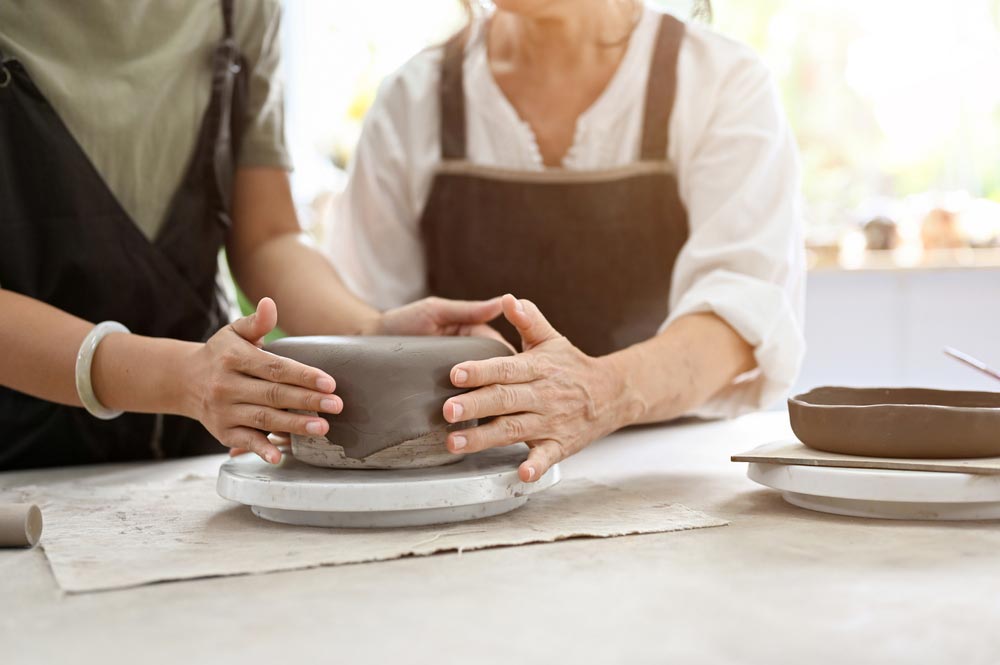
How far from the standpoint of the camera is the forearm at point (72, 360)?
3.71ft

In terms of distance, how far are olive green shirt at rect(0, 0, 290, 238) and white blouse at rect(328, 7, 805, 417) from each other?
0.27m

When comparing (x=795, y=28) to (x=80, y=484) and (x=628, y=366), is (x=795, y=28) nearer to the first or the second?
(x=628, y=366)

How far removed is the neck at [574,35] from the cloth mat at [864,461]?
887 millimetres

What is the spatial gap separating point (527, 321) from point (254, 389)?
303mm

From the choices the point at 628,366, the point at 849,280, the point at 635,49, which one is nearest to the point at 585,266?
the point at 635,49

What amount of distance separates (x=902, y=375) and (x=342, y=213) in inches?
105

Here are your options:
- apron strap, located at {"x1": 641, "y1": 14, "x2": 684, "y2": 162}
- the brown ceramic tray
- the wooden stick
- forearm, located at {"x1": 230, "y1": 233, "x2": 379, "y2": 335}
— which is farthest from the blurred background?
the brown ceramic tray

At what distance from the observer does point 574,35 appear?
1.67 meters

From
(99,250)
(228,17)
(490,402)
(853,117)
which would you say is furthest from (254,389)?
(853,117)

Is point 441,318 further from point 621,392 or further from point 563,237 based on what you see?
point 563,237

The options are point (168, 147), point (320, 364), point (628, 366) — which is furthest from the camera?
point (168, 147)

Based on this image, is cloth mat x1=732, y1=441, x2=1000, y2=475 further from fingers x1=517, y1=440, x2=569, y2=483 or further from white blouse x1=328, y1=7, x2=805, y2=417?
white blouse x1=328, y1=7, x2=805, y2=417

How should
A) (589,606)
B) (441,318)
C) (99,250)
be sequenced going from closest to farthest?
(589,606) < (441,318) < (99,250)

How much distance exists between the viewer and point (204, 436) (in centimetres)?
159
